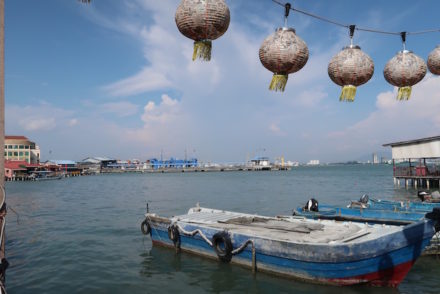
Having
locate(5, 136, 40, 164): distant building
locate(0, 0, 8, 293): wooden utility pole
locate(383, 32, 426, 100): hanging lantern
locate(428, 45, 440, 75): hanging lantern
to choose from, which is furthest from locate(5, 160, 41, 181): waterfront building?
locate(428, 45, 440, 75): hanging lantern

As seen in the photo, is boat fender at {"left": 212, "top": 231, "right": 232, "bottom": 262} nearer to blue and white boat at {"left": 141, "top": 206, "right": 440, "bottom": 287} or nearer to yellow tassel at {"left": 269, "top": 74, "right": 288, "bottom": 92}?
blue and white boat at {"left": 141, "top": 206, "right": 440, "bottom": 287}

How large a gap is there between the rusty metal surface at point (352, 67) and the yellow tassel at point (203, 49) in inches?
88.6

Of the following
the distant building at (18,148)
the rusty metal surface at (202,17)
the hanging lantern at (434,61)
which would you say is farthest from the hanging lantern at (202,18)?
the distant building at (18,148)

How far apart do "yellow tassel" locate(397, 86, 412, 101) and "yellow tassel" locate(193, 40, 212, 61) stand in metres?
3.94

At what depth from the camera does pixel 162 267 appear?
545 inches

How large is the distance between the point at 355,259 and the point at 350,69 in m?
6.30

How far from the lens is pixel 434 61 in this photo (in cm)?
632

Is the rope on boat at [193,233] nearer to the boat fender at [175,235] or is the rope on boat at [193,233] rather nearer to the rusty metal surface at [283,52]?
the boat fender at [175,235]

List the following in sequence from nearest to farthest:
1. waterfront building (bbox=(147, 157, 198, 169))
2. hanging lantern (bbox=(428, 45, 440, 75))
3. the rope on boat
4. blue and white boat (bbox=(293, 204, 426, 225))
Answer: hanging lantern (bbox=(428, 45, 440, 75)) → the rope on boat → blue and white boat (bbox=(293, 204, 426, 225)) → waterfront building (bbox=(147, 157, 198, 169))

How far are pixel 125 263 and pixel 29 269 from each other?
154 inches

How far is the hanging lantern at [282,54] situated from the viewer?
5258 millimetres

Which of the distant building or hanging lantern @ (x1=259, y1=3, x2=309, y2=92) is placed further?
the distant building

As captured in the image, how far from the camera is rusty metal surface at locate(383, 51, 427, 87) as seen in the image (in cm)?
615

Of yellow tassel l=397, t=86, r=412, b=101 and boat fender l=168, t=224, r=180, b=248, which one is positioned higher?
yellow tassel l=397, t=86, r=412, b=101
